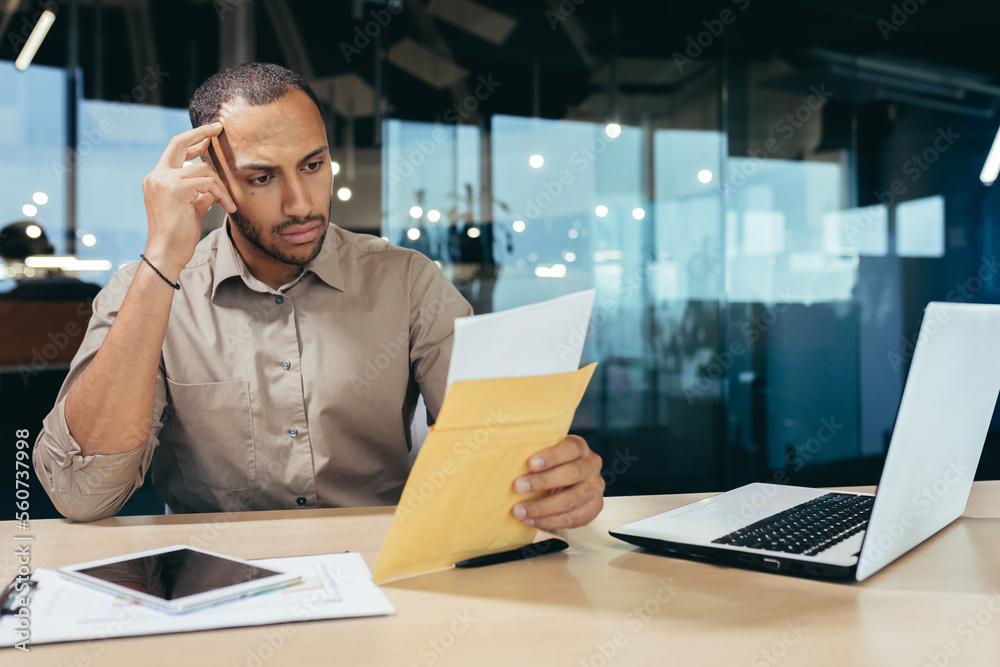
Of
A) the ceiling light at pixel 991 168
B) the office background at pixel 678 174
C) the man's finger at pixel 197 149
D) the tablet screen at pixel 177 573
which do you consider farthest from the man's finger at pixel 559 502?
the ceiling light at pixel 991 168

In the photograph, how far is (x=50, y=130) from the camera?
9.92 ft

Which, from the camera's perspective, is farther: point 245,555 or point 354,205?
point 354,205

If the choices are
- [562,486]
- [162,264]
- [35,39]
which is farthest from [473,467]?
[35,39]

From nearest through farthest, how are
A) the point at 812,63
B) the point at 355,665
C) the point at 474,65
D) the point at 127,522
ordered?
the point at 355,665
the point at 127,522
the point at 474,65
the point at 812,63

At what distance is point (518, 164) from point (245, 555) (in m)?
2.94

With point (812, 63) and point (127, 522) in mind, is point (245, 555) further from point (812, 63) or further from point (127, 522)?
point (812, 63)

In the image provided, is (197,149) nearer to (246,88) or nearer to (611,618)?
(246,88)

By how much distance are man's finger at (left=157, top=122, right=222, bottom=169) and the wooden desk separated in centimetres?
64

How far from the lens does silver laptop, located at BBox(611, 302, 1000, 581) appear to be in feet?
2.40

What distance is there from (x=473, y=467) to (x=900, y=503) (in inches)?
18.0

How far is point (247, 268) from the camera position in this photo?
1450 millimetres

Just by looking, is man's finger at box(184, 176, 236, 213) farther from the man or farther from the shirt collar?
the shirt collar

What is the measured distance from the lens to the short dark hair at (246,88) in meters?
1.33

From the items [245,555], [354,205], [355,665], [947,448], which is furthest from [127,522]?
[354,205]
